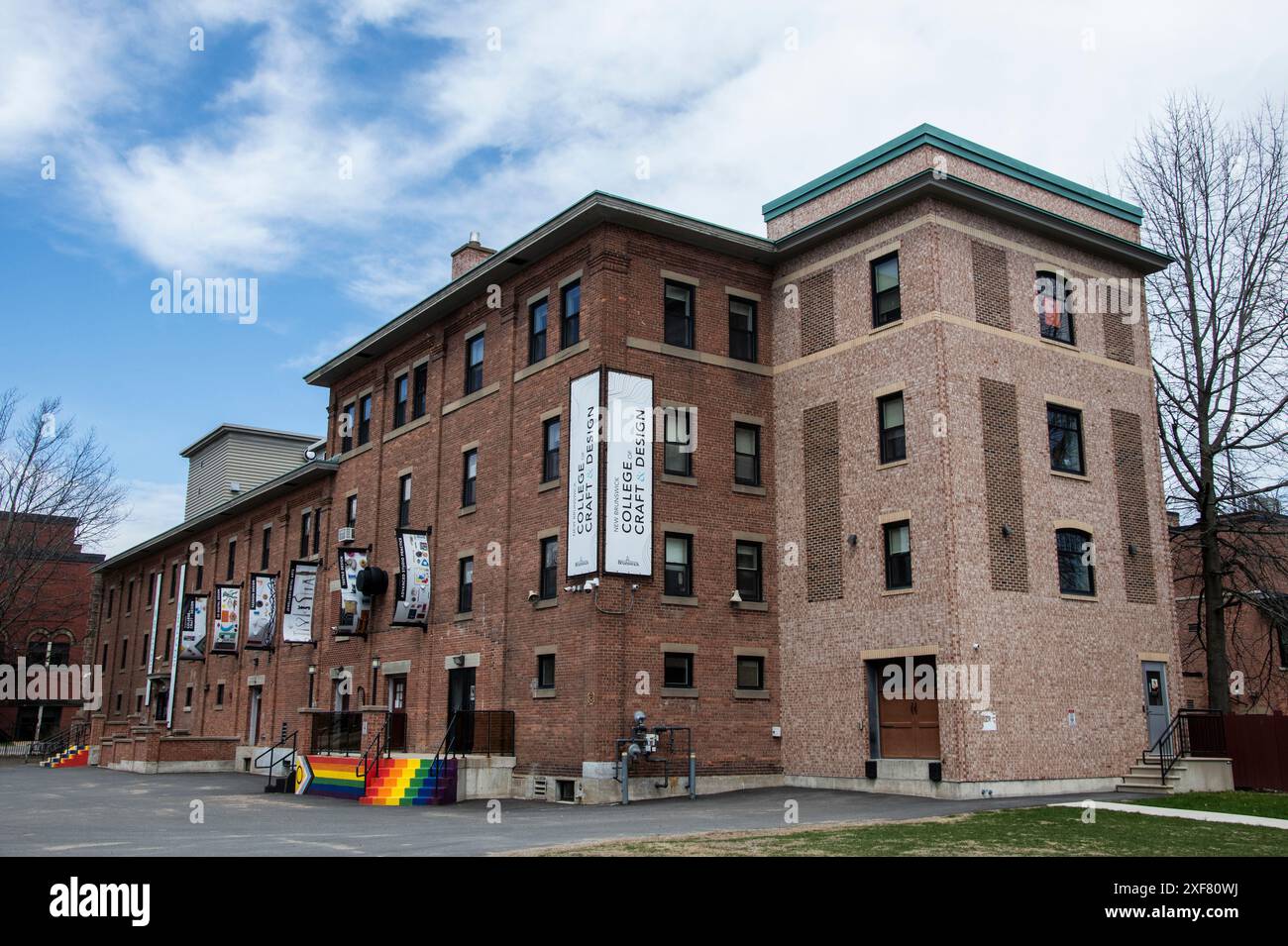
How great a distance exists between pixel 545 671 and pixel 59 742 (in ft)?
132

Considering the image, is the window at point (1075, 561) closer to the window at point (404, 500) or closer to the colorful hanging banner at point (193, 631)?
the window at point (404, 500)

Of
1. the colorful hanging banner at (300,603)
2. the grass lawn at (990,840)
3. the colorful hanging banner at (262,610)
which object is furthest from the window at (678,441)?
the colorful hanging banner at (262,610)

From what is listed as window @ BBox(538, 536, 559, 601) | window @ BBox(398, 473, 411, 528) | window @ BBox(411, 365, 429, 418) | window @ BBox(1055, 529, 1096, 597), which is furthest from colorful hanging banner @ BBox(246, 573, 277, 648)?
window @ BBox(1055, 529, 1096, 597)

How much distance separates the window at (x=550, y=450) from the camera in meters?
28.2

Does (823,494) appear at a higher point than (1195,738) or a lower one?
higher

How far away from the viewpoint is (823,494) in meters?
27.1

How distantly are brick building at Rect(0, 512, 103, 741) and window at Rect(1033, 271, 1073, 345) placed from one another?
45.2 metres

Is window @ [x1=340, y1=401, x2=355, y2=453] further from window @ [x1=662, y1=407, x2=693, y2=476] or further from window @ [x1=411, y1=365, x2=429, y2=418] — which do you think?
window @ [x1=662, y1=407, x2=693, y2=476]

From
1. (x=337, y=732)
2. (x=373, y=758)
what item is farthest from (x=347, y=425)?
(x=373, y=758)

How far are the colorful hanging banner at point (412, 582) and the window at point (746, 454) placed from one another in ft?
30.7

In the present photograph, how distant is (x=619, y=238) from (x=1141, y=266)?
538 inches

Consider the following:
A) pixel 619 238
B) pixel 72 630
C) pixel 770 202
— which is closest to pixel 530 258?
pixel 619 238

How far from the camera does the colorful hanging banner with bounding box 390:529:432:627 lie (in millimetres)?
31250

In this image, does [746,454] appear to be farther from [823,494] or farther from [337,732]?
[337,732]
